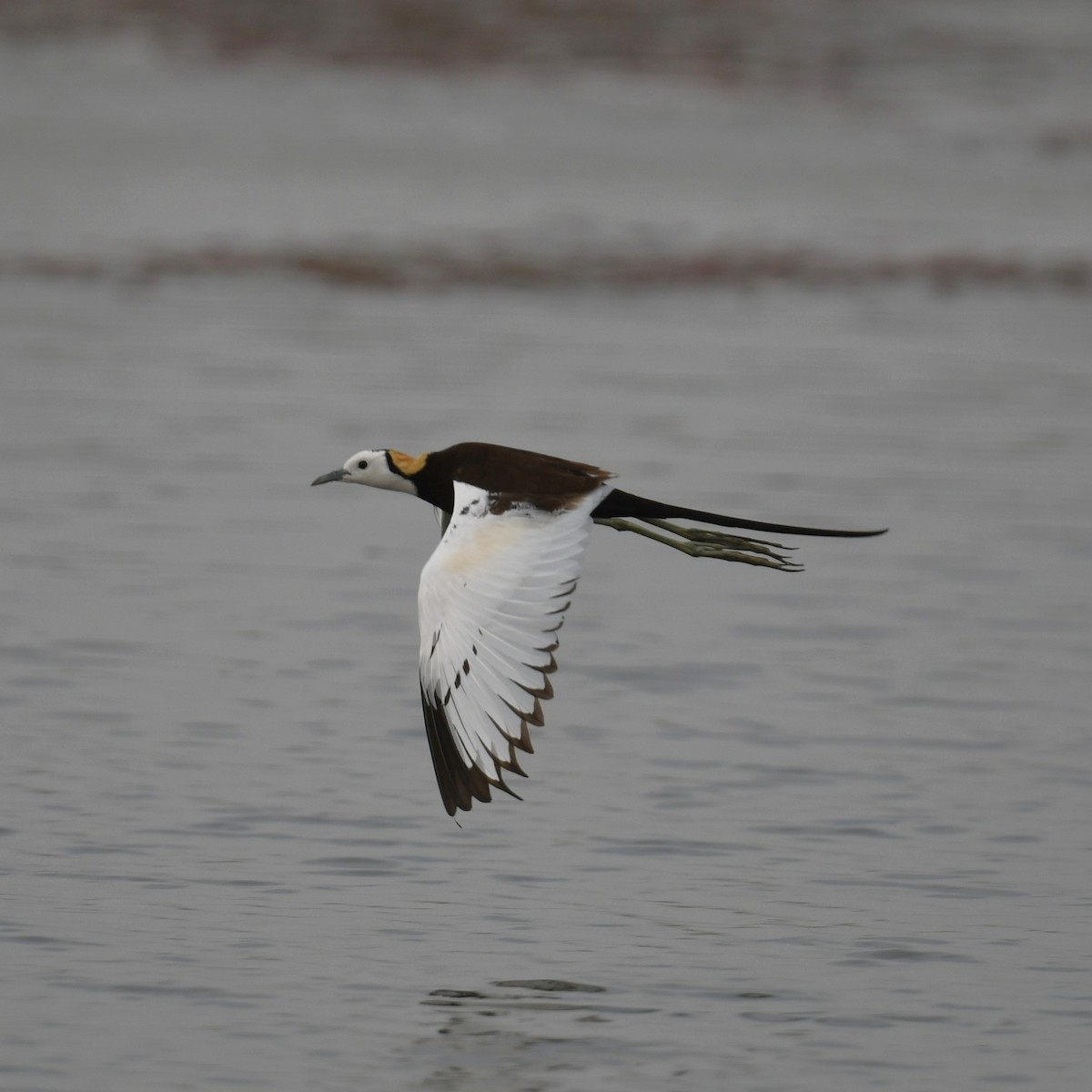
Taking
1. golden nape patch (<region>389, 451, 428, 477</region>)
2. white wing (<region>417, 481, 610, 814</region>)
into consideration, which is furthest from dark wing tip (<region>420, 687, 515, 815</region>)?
golden nape patch (<region>389, 451, 428, 477</region>)

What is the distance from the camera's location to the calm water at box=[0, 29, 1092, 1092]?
7.61 meters

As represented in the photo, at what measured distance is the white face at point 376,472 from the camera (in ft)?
30.1

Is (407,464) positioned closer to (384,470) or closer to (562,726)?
(384,470)

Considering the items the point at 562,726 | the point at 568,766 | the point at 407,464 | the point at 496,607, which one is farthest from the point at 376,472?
the point at 562,726

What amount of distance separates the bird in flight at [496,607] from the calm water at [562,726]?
71 centimetres

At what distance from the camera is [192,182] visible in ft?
96.7

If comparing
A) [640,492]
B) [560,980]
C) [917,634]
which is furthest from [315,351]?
[560,980]

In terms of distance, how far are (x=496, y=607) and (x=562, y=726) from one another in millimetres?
3319

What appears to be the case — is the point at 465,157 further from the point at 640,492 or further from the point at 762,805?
the point at 762,805

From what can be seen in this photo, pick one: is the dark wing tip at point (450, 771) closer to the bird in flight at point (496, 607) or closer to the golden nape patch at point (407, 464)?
the bird in flight at point (496, 607)

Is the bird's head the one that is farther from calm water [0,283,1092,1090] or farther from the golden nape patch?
calm water [0,283,1092,1090]

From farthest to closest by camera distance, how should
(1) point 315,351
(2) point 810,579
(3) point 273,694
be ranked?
1. (1) point 315,351
2. (2) point 810,579
3. (3) point 273,694

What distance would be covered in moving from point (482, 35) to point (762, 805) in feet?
88.9

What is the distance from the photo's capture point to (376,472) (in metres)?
9.20
